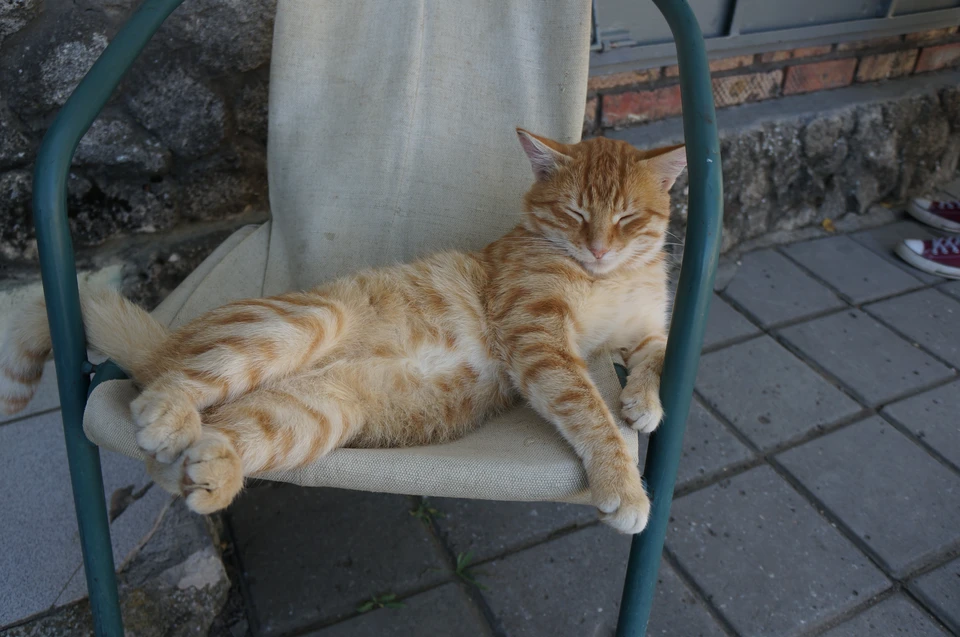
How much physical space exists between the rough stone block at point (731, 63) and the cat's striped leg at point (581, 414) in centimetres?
195

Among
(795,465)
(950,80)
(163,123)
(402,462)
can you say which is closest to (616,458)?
(402,462)

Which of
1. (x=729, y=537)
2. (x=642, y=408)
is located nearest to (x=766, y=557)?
(x=729, y=537)

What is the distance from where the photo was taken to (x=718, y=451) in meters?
2.30

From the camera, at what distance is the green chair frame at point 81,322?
132cm

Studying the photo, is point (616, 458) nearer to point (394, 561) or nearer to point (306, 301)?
point (306, 301)

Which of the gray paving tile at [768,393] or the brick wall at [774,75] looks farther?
the brick wall at [774,75]

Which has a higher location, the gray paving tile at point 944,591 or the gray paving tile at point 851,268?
the gray paving tile at point 851,268

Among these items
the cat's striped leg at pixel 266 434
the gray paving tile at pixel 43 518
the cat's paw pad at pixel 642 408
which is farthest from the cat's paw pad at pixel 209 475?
the gray paving tile at pixel 43 518

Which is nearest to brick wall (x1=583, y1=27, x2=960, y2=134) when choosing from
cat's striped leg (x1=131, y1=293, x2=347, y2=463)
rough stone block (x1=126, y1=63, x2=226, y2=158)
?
rough stone block (x1=126, y1=63, x2=226, y2=158)

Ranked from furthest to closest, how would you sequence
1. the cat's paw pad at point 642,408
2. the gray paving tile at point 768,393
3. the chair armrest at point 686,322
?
the gray paving tile at point 768,393 < the cat's paw pad at point 642,408 < the chair armrest at point 686,322

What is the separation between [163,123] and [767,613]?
2.17 metres

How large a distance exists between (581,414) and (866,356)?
171cm

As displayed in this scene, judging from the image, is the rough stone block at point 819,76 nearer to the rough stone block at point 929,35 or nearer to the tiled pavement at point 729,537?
the rough stone block at point 929,35

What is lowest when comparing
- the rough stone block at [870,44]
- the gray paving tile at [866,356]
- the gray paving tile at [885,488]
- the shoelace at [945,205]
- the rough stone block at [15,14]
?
the gray paving tile at [885,488]
